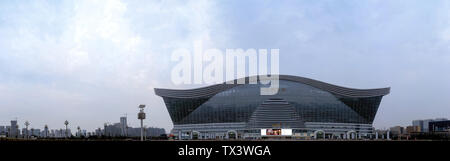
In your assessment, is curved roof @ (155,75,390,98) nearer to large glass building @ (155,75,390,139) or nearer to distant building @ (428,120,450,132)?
large glass building @ (155,75,390,139)

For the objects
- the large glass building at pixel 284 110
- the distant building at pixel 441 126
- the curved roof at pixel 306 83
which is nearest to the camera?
the large glass building at pixel 284 110

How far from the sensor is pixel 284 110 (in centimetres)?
14425

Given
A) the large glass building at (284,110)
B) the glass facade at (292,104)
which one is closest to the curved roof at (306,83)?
the large glass building at (284,110)

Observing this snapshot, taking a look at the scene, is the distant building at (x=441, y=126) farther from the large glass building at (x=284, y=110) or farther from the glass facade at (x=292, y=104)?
the glass facade at (x=292, y=104)

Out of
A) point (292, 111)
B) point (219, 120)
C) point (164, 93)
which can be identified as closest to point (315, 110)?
point (292, 111)

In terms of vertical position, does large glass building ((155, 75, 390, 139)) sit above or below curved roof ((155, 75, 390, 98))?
below

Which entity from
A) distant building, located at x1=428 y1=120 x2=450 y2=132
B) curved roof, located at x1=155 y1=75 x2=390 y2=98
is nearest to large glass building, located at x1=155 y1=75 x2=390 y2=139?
curved roof, located at x1=155 y1=75 x2=390 y2=98

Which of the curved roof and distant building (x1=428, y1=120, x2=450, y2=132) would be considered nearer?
the curved roof

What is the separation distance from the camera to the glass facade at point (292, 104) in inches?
5714

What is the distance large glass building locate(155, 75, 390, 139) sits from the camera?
144625mm

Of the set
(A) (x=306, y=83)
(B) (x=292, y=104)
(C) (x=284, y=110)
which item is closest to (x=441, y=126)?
(A) (x=306, y=83)

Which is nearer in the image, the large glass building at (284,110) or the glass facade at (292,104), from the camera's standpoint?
the large glass building at (284,110)
